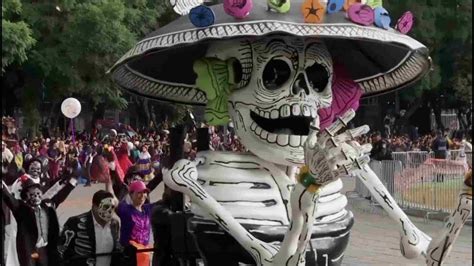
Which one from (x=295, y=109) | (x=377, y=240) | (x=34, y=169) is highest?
(x=295, y=109)

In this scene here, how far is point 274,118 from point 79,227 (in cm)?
222

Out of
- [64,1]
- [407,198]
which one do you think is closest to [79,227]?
[407,198]

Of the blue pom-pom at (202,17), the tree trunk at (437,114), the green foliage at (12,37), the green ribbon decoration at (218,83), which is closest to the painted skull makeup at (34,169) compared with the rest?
the green ribbon decoration at (218,83)

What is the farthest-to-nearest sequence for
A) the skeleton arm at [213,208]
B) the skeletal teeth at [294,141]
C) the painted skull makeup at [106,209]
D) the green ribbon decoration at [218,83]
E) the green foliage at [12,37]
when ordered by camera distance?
1. the green foliage at [12,37]
2. the painted skull makeup at [106,209]
3. the green ribbon decoration at [218,83]
4. the skeletal teeth at [294,141]
5. the skeleton arm at [213,208]

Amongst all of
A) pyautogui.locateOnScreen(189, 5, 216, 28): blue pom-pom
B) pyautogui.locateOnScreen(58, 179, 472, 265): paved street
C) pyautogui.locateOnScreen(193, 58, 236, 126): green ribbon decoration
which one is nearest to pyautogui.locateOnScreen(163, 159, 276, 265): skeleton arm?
→ pyautogui.locateOnScreen(193, 58, 236, 126): green ribbon decoration

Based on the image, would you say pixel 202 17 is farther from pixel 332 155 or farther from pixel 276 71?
pixel 332 155

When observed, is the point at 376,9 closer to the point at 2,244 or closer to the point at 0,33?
the point at 2,244

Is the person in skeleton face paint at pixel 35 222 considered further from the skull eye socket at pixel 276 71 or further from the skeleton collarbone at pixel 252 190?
the skull eye socket at pixel 276 71

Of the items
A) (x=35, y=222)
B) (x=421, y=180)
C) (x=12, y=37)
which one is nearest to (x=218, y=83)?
(x=35, y=222)

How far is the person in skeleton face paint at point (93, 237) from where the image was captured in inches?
221

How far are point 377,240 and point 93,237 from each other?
19.7 feet

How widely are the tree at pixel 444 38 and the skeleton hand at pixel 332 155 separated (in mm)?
25022

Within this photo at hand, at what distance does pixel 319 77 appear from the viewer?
4.21 m

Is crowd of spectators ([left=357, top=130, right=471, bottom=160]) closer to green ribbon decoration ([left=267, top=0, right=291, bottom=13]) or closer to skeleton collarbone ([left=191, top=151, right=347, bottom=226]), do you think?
skeleton collarbone ([left=191, top=151, right=347, bottom=226])
